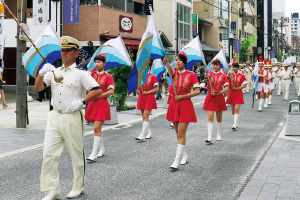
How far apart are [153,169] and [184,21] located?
3378 centimetres

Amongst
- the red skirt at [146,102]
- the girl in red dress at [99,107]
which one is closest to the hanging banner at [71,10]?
the red skirt at [146,102]

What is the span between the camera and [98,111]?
745 centimetres

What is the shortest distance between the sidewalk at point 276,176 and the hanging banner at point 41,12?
10.3m

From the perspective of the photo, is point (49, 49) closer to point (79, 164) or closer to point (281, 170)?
point (79, 164)

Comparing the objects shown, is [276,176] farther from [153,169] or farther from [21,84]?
[21,84]

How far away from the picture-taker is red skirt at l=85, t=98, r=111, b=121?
744 centimetres

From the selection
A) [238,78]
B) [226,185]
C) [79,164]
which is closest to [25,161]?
[79,164]

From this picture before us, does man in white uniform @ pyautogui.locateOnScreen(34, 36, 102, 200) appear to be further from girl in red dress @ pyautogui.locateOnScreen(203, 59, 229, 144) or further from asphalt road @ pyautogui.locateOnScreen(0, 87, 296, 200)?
girl in red dress @ pyautogui.locateOnScreen(203, 59, 229, 144)

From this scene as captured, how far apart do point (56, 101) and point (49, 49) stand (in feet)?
13.7

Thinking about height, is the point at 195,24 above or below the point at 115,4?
above

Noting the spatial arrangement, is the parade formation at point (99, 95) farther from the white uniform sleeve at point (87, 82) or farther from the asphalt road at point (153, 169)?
the asphalt road at point (153, 169)

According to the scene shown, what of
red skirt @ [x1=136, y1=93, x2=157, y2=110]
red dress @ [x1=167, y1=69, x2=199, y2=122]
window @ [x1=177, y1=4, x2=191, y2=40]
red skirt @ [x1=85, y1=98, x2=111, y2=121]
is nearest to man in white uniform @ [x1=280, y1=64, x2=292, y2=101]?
red skirt @ [x1=136, y1=93, x2=157, y2=110]

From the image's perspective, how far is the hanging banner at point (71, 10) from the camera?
72.1 feet

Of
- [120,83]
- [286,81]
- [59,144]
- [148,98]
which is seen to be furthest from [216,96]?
[286,81]
